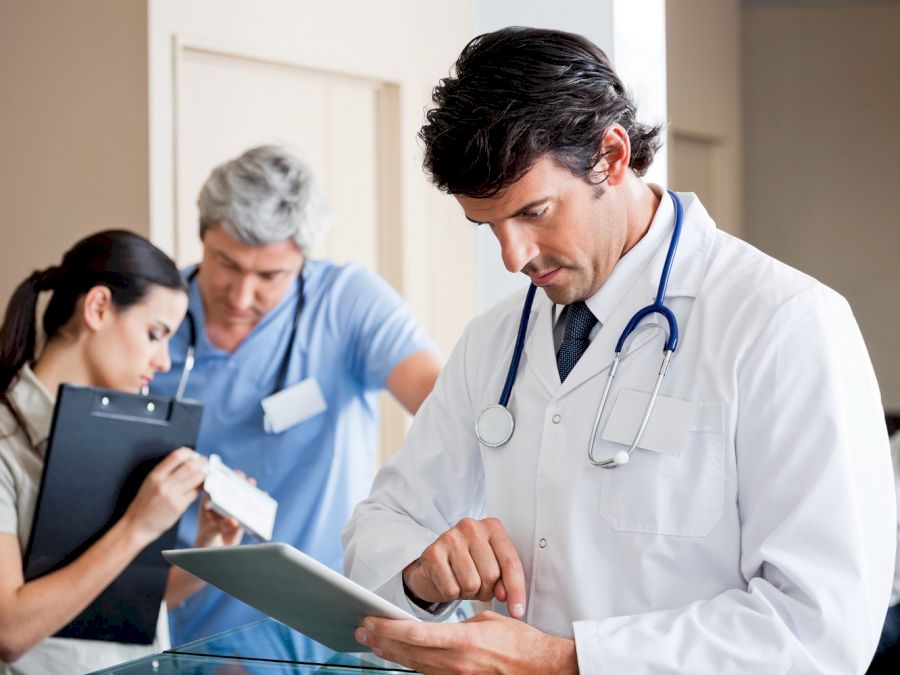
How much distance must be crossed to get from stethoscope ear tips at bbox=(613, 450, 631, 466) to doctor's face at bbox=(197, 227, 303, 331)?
4.34 feet

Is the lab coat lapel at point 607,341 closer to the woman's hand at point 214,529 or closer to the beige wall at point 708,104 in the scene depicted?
the woman's hand at point 214,529

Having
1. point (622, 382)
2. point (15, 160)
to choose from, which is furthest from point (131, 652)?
point (15, 160)

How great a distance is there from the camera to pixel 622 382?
1.30 metres

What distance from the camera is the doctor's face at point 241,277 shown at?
7.83 feet

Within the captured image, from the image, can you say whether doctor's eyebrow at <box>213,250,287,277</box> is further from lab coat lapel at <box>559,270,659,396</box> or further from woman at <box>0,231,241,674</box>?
lab coat lapel at <box>559,270,659,396</box>

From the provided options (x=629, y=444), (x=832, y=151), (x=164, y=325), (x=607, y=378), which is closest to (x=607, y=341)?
(x=607, y=378)

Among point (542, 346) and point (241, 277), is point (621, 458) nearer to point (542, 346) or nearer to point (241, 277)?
point (542, 346)

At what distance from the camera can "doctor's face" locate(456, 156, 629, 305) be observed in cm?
127

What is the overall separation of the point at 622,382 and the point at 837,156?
201 inches

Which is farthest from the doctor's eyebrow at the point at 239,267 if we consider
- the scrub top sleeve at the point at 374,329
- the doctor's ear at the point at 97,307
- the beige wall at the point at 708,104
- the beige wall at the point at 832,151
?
the beige wall at the point at 832,151

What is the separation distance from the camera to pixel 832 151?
598 centimetres

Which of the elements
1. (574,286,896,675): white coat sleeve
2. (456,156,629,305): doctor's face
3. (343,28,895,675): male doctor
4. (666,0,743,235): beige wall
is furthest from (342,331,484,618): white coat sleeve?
(666,0,743,235): beige wall

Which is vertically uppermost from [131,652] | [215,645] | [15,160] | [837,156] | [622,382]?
[837,156]

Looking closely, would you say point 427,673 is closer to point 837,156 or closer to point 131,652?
point 131,652
